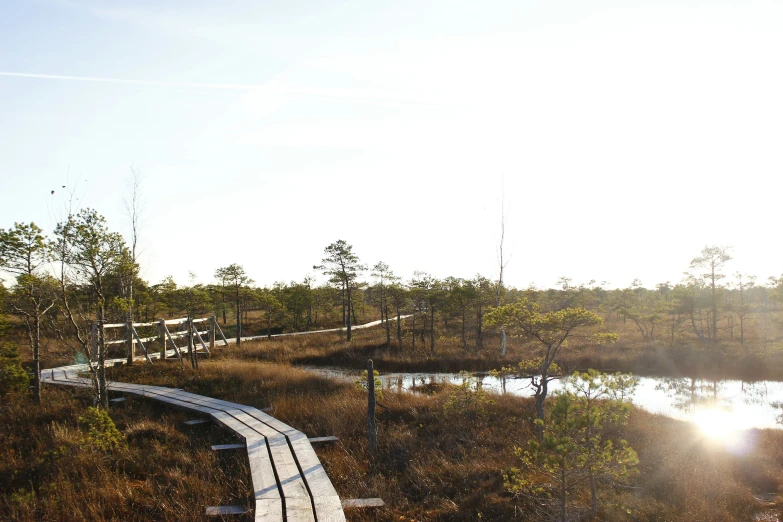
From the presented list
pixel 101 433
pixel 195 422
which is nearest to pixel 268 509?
pixel 101 433

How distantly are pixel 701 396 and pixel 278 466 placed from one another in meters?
16.9

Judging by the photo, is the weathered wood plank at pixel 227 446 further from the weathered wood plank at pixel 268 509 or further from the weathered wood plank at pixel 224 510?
the weathered wood plank at pixel 268 509

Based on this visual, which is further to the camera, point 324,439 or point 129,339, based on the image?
point 129,339

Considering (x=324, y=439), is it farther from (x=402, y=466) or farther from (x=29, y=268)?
(x=29, y=268)

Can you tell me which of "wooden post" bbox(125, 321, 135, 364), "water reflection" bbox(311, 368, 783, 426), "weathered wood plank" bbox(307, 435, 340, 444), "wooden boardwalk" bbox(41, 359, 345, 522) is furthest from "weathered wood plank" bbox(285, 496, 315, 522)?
"wooden post" bbox(125, 321, 135, 364)

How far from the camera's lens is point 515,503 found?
7066mm

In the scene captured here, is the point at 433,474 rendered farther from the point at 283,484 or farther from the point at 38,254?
the point at 38,254

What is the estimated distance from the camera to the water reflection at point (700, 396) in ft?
45.5

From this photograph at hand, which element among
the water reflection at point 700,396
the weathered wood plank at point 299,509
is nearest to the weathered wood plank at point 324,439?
the weathered wood plank at point 299,509

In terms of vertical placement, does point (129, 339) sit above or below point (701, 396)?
above

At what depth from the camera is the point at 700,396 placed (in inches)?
690

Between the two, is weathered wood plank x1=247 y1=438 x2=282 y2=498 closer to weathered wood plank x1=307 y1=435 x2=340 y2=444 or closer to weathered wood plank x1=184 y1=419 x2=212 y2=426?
weathered wood plank x1=307 y1=435 x2=340 y2=444

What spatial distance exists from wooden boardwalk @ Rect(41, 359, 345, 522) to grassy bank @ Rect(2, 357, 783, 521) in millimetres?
426

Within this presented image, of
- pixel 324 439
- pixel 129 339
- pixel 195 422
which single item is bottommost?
pixel 195 422
